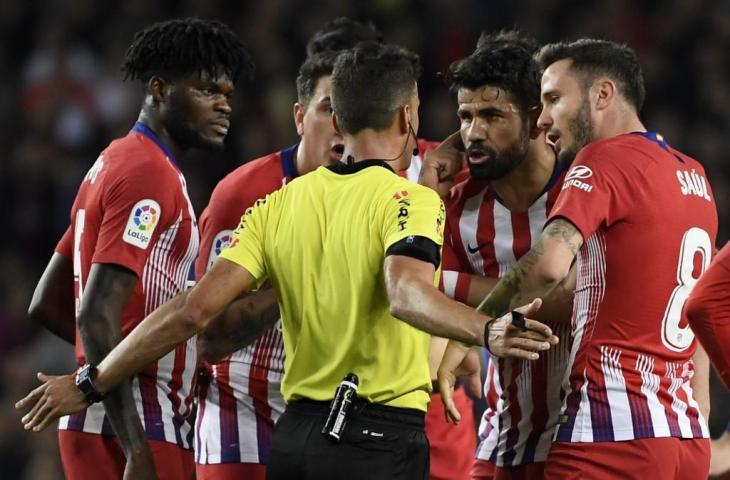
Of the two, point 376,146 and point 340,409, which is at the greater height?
point 376,146

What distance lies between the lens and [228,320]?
492 cm

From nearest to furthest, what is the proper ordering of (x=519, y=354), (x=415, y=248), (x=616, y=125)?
(x=519, y=354), (x=415, y=248), (x=616, y=125)

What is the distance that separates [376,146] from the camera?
4379 mm

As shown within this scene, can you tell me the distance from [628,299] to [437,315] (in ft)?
2.89

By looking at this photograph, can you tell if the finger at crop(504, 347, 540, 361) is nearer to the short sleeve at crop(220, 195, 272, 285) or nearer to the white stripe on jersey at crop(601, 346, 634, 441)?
the white stripe on jersey at crop(601, 346, 634, 441)

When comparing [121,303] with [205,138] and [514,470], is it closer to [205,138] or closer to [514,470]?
[205,138]

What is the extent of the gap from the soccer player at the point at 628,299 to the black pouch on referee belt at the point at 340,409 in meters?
0.58

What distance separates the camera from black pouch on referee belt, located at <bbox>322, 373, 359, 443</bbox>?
4082mm

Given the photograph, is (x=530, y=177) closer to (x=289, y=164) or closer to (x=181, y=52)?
(x=289, y=164)

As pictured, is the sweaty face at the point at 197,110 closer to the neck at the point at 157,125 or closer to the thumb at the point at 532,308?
the neck at the point at 157,125

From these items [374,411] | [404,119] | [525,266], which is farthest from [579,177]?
[374,411]

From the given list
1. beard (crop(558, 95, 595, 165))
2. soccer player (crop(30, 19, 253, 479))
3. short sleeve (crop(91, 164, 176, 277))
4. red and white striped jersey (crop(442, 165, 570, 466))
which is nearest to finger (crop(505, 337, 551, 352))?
beard (crop(558, 95, 595, 165))

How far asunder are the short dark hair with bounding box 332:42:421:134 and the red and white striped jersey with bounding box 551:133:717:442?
63 centimetres

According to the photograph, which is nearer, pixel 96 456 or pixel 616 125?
pixel 616 125
